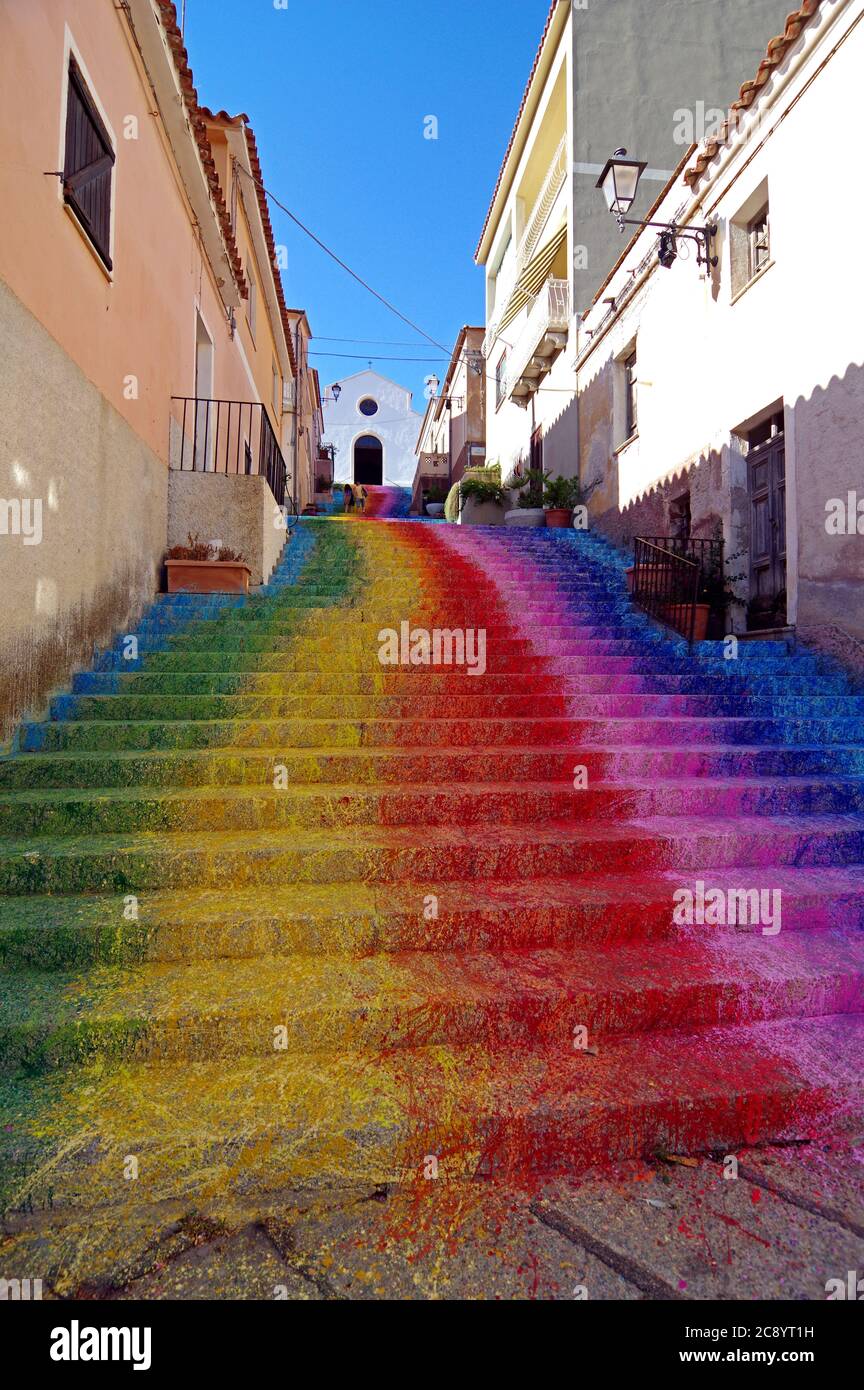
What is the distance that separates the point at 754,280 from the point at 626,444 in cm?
335

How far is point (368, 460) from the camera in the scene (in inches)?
1521

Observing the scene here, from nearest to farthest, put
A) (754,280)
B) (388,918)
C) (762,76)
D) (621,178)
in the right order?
(388,918) < (762,76) < (754,280) < (621,178)

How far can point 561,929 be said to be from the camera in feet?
9.24

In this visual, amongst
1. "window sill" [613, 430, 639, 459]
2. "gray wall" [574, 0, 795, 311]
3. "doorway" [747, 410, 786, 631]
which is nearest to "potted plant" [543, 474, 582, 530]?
"window sill" [613, 430, 639, 459]

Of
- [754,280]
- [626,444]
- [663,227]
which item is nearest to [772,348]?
[754,280]

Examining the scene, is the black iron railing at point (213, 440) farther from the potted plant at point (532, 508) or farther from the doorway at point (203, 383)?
the potted plant at point (532, 508)

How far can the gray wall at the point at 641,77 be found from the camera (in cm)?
1270

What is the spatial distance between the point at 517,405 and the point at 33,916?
54.2ft

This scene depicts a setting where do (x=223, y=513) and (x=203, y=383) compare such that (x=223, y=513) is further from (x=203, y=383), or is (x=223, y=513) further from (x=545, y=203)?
(x=545, y=203)

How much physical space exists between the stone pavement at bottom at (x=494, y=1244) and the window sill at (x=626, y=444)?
938 centimetres

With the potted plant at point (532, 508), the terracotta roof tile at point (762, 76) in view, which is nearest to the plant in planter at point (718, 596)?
the terracotta roof tile at point (762, 76)

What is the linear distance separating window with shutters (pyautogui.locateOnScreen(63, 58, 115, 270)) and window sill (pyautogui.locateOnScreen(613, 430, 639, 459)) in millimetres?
6940

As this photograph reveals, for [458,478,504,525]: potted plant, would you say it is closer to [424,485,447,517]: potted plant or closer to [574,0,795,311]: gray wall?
[574,0,795,311]: gray wall
